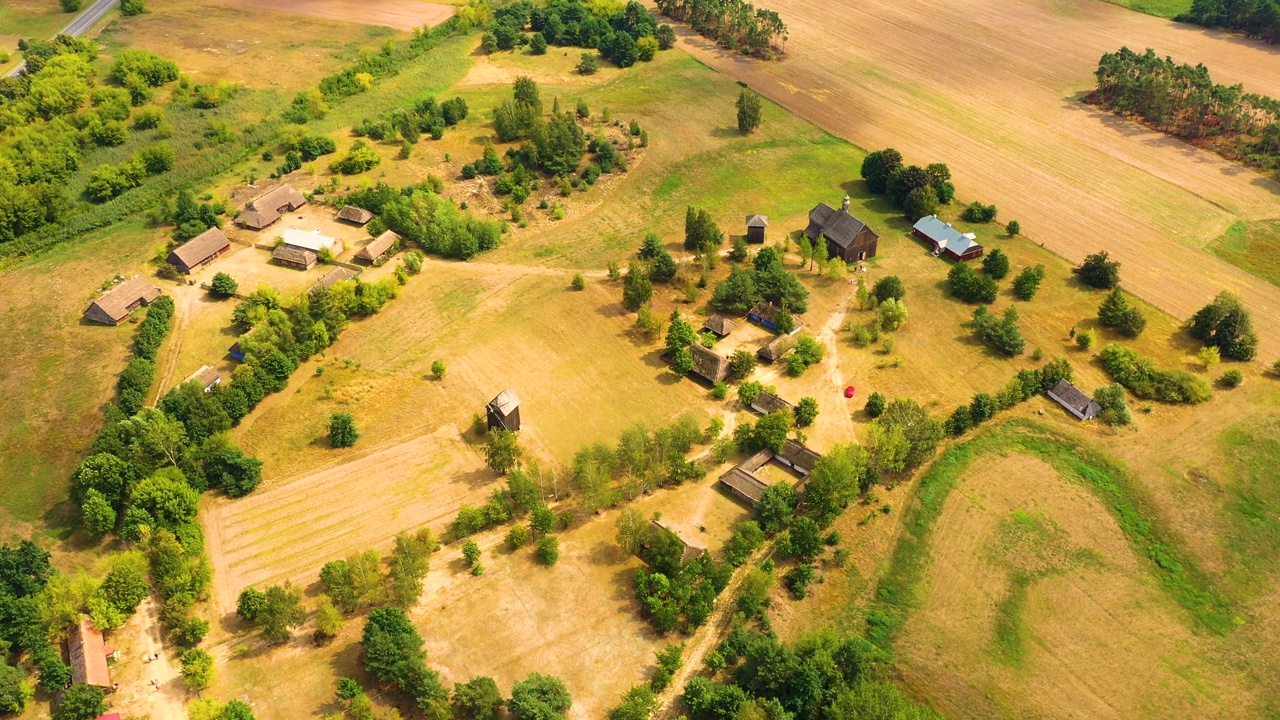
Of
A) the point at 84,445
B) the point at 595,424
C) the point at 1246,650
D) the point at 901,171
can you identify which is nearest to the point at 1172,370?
the point at 1246,650

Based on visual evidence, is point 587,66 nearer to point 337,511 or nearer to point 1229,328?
point 337,511

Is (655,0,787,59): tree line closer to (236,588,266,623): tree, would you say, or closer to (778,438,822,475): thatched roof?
(778,438,822,475): thatched roof

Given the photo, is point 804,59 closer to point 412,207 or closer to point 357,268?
point 412,207

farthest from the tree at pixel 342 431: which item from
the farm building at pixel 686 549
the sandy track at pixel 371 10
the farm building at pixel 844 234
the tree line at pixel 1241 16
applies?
the tree line at pixel 1241 16

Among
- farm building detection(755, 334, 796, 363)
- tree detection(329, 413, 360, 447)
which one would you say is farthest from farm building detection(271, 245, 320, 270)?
farm building detection(755, 334, 796, 363)

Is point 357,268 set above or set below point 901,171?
below

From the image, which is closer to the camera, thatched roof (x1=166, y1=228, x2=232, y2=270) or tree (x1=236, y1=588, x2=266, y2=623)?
tree (x1=236, y1=588, x2=266, y2=623)

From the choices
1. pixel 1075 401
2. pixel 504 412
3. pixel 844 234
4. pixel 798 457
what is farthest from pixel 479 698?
pixel 844 234
